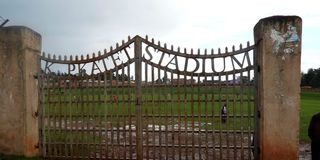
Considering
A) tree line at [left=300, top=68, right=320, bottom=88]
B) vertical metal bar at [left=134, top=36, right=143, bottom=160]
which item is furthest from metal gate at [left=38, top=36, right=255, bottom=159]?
tree line at [left=300, top=68, right=320, bottom=88]

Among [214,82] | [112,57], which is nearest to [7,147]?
[112,57]

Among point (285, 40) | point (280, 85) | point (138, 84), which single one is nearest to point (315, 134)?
point (280, 85)

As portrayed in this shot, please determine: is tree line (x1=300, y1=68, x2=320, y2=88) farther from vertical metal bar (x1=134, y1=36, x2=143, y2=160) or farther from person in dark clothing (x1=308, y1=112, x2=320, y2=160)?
person in dark clothing (x1=308, y1=112, x2=320, y2=160)

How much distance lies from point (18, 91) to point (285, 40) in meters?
5.75

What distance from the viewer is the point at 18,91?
8359 millimetres

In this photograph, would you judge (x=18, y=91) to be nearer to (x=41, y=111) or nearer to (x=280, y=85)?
(x=41, y=111)

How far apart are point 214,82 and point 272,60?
1.18 m

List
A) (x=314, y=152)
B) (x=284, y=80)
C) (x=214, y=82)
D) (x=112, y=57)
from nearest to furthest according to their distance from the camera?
1. (x=314, y=152)
2. (x=284, y=80)
3. (x=214, y=82)
4. (x=112, y=57)

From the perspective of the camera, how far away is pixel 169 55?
758 centimetres

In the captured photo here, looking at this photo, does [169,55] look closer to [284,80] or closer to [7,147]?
[284,80]

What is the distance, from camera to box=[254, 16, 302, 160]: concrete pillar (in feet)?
22.5

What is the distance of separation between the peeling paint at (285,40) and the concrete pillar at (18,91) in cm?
519

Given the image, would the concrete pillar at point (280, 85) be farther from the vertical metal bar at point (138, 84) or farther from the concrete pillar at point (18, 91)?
the concrete pillar at point (18, 91)

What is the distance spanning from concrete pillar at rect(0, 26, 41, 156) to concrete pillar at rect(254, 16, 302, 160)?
499 cm
